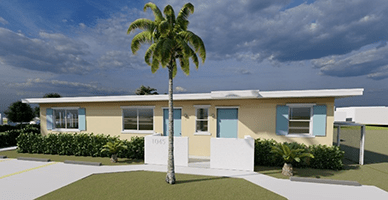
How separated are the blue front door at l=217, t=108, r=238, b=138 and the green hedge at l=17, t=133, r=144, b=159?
484cm

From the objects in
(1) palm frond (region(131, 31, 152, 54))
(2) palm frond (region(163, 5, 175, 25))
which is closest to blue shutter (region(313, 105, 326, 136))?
(2) palm frond (region(163, 5, 175, 25))

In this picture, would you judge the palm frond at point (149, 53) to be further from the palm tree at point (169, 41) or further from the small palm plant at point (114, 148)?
the small palm plant at point (114, 148)

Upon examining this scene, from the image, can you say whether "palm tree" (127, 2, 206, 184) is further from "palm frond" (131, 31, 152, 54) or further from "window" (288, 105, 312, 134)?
"window" (288, 105, 312, 134)

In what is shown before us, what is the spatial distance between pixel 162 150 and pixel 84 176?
361cm

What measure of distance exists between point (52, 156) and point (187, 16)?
1210cm

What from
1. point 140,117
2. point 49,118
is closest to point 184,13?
point 140,117

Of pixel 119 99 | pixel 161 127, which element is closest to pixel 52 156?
pixel 119 99

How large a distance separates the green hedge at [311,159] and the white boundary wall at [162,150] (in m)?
3.85

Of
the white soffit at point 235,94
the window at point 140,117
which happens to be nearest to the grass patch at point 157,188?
the white soffit at point 235,94

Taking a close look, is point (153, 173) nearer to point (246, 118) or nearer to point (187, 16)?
point (246, 118)

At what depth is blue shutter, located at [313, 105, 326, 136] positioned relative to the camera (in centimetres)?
873

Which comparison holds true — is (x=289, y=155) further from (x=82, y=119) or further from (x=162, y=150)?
(x=82, y=119)

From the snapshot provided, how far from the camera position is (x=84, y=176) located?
7.34m

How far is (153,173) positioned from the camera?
7.72m
